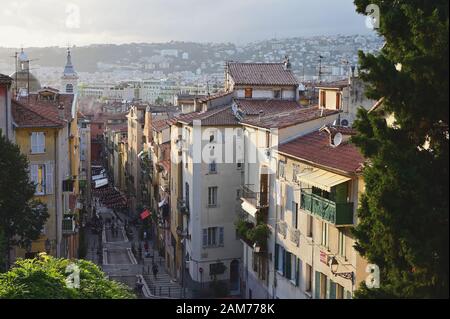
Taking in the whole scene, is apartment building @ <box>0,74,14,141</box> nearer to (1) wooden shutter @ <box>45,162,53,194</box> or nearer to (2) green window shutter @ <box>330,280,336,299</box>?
(1) wooden shutter @ <box>45,162,53,194</box>

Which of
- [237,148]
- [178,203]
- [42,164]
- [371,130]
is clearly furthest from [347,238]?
[178,203]

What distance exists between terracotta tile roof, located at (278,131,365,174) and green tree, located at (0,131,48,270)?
33.4 feet

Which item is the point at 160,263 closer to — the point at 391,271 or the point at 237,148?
the point at 237,148

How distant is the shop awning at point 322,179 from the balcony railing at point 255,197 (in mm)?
6567

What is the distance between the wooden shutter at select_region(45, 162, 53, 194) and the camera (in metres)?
36.8

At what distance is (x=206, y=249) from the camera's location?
40000 mm

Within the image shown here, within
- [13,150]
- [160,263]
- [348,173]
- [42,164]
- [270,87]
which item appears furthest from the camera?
[160,263]

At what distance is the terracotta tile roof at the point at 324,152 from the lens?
2407cm

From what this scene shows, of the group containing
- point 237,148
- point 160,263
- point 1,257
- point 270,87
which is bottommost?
point 160,263

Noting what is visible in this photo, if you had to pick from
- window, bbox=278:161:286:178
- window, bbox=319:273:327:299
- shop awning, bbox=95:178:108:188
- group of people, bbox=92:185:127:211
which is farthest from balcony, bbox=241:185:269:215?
shop awning, bbox=95:178:108:188

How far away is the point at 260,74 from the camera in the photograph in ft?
146

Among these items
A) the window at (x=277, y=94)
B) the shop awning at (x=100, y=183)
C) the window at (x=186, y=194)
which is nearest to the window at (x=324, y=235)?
the window at (x=186, y=194)

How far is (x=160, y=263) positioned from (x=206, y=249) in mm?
14266

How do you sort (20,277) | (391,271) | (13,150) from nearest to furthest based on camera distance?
(391,271) < (20,277) < (13,150)
